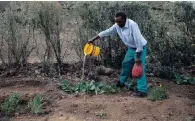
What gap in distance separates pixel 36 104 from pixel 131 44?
1958 mm

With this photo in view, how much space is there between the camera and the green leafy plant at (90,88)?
7.90 metres

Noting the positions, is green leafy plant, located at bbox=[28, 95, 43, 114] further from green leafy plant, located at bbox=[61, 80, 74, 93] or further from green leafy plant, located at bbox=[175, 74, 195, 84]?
green leafy plant, located at bbox=[175, 74, 195, 84]

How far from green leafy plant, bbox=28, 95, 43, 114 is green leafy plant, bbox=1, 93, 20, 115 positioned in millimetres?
231

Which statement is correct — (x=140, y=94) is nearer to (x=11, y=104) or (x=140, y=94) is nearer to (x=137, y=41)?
(x=137, y=41)

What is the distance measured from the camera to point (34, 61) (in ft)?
32.2

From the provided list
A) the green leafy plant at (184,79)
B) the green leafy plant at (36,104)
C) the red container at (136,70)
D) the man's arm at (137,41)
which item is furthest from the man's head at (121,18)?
the green leafy plant at (184,79)

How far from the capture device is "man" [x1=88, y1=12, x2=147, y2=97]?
745 centimetres

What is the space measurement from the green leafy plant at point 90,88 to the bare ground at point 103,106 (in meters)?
0.14

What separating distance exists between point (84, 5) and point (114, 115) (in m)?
2.82

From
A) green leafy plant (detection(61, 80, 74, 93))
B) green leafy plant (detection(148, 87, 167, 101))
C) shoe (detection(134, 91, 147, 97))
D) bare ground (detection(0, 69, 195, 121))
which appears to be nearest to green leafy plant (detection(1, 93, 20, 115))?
bare ground (detection(0, 69, 195, 121))

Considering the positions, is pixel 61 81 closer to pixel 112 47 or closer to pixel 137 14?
pixel 112 47

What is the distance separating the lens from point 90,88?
7.91 metres

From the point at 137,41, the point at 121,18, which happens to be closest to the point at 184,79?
the point at 137,41

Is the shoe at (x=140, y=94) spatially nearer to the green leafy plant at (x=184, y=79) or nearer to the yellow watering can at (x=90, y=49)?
the yellow watering can at (x=90, y=49)
